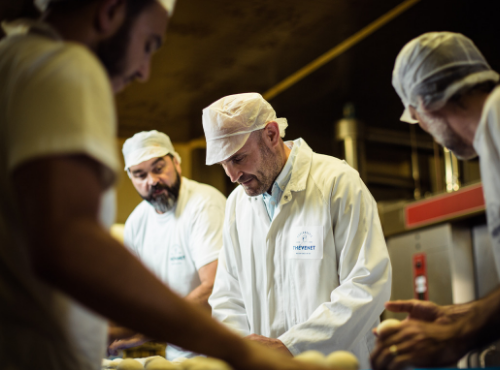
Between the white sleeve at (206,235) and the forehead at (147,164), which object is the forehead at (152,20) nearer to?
the white sleeve at (206,235)

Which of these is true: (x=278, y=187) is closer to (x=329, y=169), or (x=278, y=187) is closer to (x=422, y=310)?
(x=329, y=169)

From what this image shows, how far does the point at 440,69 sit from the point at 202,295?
1674 millimetres

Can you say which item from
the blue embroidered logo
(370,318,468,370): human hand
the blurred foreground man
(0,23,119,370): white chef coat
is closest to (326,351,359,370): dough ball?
(370,318,468,370): human hand

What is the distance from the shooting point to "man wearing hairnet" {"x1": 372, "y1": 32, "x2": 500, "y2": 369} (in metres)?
1.06

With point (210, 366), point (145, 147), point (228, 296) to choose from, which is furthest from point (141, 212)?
point (210, 366)

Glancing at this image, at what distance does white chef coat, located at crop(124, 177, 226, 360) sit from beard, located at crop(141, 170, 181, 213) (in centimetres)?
3

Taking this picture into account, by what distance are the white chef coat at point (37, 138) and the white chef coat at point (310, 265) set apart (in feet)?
3.58

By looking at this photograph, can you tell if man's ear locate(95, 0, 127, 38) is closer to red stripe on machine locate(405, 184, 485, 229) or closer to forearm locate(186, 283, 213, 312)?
forearm locate(186, 283, 213, 312)

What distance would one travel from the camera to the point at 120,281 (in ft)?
2.33

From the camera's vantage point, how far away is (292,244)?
202cm

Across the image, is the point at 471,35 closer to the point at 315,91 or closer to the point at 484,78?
the point at 315,91

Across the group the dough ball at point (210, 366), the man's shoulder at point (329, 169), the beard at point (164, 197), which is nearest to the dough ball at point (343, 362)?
the dough ball at point (210, 366)

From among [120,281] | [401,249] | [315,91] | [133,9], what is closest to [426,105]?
[133,9]

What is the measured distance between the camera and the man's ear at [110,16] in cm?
85
